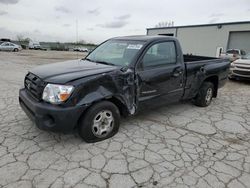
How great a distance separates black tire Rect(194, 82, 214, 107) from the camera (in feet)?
16.7

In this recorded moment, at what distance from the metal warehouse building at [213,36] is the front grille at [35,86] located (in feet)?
73.8

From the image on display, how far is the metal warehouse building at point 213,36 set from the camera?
2233cm

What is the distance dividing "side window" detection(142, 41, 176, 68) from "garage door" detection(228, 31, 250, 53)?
22302mm

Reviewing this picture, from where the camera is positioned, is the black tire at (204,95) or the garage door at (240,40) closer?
the black tire at (204,95)

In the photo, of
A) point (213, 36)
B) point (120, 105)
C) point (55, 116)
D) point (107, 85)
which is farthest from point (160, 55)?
point (213, 36)

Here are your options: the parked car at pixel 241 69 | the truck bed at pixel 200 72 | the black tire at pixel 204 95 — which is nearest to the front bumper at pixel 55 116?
the truck bed at pixel 200 72

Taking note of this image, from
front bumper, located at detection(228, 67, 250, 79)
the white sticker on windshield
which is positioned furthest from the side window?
front bumper, located at detection(228, 67, 250, 79)

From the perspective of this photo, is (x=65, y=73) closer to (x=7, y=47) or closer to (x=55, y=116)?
(x=55, y=116)

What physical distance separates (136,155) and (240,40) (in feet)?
80.7

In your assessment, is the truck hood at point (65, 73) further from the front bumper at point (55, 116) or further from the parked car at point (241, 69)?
the parked car at point (241, 69)

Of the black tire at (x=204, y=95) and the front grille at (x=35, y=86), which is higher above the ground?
the front grille at (x=35, y=86)

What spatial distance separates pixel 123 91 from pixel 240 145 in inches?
85.0

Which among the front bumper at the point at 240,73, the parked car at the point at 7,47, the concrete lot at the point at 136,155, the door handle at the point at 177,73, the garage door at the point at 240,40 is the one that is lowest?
the concrete lot at the point at 136,155

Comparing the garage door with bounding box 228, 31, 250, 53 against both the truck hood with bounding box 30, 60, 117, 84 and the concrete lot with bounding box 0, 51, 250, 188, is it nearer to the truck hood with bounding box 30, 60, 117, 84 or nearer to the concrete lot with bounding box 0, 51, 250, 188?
the concrete lot with bounding box 0, 51, 250, 188
